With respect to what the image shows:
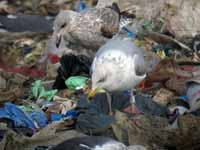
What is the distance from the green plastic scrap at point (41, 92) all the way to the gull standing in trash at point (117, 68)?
88 cm

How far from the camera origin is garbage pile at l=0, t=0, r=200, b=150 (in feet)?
15.5

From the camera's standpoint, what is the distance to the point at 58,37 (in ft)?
Answer: 24.9

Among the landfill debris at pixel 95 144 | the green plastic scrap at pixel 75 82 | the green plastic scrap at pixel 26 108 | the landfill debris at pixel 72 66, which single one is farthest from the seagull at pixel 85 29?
Result: the landfill debris at pixel 95 144

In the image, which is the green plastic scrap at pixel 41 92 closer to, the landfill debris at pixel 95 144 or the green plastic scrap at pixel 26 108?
the green plastic scrap at pixel 26 108

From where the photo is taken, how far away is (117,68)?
537cm

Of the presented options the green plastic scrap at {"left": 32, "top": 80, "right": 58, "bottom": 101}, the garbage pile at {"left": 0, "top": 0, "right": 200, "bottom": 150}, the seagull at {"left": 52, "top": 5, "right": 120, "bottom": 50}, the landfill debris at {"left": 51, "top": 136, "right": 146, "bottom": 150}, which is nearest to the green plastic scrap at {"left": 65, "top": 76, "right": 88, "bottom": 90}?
the garbage pile at {"left": 0, "top": 0, "right": 200, "bottom": 150}

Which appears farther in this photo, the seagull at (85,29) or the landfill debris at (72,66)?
the seagull at (85,29)

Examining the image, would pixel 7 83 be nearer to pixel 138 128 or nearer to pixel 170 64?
pixel 170 64

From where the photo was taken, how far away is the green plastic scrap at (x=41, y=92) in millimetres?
6242

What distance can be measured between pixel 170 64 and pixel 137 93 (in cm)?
75

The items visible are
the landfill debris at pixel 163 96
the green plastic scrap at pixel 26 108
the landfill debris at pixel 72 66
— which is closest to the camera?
the green plastic scrap at pixel 26 108

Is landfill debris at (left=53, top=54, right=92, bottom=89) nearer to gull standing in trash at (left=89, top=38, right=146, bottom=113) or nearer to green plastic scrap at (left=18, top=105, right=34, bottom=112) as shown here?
green plastic scrap at (left=18, top=105, right=34, bottom=112)

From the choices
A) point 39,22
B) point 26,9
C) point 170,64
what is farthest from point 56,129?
point 26,9

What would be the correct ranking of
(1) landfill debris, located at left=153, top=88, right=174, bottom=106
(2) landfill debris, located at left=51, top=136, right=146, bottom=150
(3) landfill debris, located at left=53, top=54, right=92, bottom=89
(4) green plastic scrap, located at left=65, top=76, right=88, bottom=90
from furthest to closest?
(3) landfill debris, located at left=53, top=54, right=92, bottom=89
(4) green plastic scrap, located at left=65, top=76, right=88, bottom=90
(1) landfill debris, located at left=153, top=88, right=174, bottom=106
(2) landfill debris, located at left=51, top=136, right=146, bottom=150
